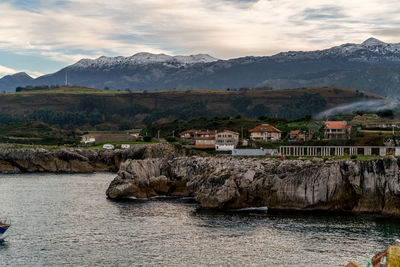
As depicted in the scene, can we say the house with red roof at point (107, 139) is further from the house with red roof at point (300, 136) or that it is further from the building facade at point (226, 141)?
the house with red roof at point (300, 136)

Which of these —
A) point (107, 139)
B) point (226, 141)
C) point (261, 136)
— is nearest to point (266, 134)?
point (261, 136)

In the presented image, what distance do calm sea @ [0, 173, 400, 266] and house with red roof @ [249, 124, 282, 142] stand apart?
212ft

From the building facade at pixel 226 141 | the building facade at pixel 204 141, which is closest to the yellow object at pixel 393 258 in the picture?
the building facade at pixel 226 141

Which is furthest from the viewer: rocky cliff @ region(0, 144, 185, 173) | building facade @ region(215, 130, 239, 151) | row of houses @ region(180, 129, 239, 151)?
rocky cliff @ region(0, 144, 185, 173)

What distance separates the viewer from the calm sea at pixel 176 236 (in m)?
52.6

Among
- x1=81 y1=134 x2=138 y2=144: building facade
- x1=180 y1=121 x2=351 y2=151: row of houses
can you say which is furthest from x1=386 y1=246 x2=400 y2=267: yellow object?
x1=81 y1=134 x2=138 y2=144: building facade

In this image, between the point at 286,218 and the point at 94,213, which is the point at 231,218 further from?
the point at 94,213

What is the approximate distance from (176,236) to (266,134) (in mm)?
88273

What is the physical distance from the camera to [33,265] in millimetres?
50844

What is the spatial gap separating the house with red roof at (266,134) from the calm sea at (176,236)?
64.6 meters

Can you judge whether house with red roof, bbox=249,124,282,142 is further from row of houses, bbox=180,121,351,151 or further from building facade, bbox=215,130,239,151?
building facade, bbox=215,130,239,151

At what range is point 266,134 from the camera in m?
147

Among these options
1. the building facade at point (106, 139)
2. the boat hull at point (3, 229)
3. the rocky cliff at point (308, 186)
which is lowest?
the boat hull at point (3, 229)

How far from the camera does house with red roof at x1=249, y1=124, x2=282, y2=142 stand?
14525cm
